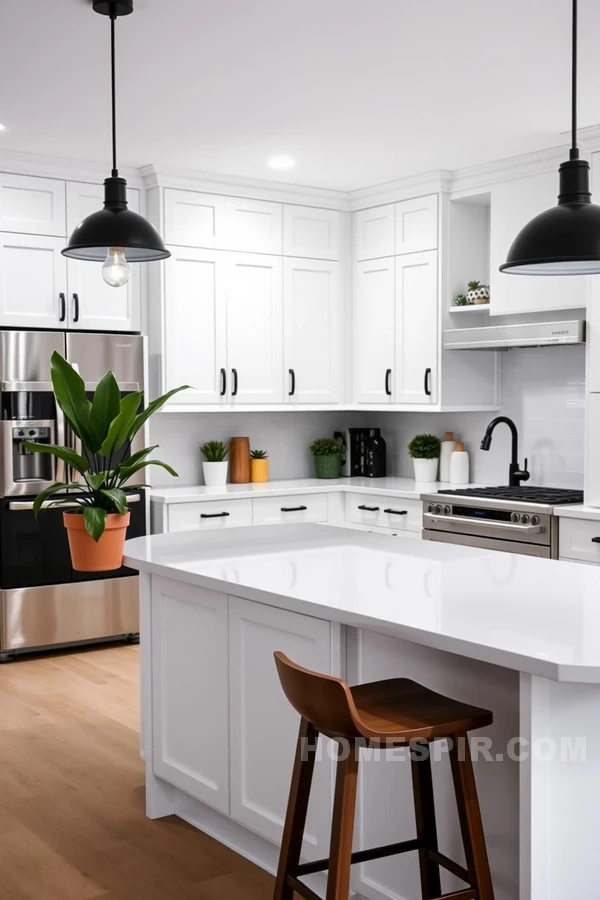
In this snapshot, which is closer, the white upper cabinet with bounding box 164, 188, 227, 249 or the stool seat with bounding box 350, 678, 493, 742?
the stool seat with bounding box 350, 678, 493, 742

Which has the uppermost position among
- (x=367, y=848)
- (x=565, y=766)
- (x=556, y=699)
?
(x=556, y=699)

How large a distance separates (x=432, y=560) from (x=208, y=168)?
3227 mm

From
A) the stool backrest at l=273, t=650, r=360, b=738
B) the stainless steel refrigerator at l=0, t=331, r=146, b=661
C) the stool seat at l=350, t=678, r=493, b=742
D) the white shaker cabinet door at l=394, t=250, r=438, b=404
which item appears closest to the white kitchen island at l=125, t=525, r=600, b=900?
the stool seat at l=350, t=678, r=493, b=742

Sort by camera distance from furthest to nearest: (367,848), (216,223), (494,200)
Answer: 1. (216,223)
2. (494,200)
3. (367,848)

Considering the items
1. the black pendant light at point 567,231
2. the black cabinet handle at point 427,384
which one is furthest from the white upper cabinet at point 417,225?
the black pendant light at point 567,231

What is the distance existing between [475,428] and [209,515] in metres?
1.70

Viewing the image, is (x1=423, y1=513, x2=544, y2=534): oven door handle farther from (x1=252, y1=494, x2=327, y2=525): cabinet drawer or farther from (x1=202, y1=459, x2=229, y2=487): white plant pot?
(x1=202, y1=459, x2=229, y2=487): white plant pot

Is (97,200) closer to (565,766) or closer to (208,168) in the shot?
(208,168)

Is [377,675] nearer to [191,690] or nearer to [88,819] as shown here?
[191,690]

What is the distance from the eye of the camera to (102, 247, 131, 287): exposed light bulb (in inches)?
129

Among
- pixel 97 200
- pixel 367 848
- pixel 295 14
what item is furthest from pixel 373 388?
pixel 367 848

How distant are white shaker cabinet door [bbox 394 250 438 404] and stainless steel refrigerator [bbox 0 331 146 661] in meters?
1.55

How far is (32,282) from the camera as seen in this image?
17.5ft

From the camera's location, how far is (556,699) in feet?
6.82
